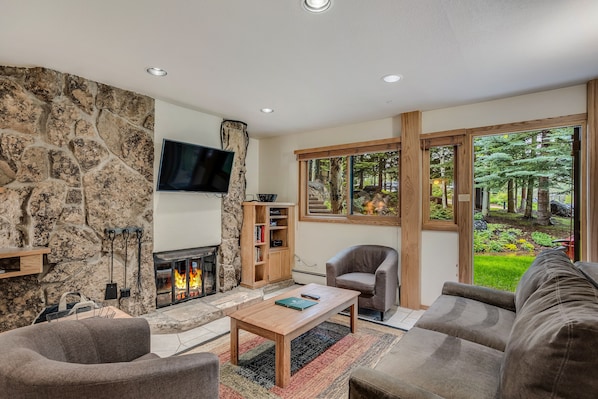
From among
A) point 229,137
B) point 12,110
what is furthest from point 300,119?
point 12,110

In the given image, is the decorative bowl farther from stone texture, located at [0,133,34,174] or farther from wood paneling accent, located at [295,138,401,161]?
stone texture, located at [0,133,34,174]

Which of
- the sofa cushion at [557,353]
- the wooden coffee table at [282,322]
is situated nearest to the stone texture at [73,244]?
the wooden coffee table at [282,322]

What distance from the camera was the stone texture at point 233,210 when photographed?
4.18 m

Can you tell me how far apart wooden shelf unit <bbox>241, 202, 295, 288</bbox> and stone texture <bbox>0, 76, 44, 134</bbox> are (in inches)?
99.2

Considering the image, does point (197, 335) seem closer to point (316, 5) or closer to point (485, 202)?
point (316, 5)

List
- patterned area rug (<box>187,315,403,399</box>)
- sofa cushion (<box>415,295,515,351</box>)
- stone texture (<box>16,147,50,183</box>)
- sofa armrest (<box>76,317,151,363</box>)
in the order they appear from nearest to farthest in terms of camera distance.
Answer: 1. sofa armrest (<box>76,317,151,363</box>)
2. sofa cushion (<box>415,295,515,351</box>)
3. patterned area rug (<box>187,315,403,399</box>)
4. stone texture (<box>16,147,50,183</box>)

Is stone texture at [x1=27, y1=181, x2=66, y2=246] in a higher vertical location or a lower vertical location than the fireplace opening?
higher

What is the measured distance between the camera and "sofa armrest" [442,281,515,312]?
2.35 meters

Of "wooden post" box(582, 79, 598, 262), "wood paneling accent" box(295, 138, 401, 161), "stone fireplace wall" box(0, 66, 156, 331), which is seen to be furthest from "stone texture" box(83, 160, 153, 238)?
"wooden post" box(582, 79, 598, 262)

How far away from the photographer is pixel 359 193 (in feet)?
14.6

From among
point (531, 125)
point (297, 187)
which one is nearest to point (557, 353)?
point (531, 125)

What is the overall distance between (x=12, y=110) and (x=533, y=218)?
610cm

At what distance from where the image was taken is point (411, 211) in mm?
3746

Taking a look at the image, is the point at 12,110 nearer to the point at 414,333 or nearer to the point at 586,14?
the point at 414,333
